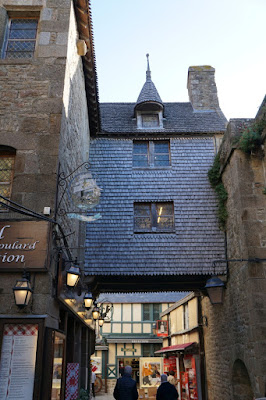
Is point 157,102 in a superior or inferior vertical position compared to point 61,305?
superior

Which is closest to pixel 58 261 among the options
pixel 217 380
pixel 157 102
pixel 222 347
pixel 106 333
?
pixel 222 347

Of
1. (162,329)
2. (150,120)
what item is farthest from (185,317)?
(150,120)

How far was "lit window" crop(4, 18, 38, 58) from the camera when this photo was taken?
7.19 meters

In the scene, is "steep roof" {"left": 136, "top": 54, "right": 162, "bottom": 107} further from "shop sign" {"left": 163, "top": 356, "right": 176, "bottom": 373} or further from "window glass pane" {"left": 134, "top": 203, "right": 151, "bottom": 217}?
"shop sign" {"left": 163, "top": 356, "right": 176, "bottom": 373}

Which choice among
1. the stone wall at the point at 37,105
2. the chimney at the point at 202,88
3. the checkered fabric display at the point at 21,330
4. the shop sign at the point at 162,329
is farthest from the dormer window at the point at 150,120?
the shop sign at the point at 162,329

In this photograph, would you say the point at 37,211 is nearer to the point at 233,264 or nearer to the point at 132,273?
the point at 132,273

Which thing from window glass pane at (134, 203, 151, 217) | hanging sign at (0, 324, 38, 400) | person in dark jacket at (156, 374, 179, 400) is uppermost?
window glass pane at (134, 203, 151, 217)

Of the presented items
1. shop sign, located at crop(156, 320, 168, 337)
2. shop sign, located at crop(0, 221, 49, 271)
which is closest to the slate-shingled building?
shop sign, located at crop(0, 221, 49, 271)

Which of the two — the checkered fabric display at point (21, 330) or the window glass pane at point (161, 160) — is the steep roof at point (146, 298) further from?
the checkered fabric display at point (21, 330)

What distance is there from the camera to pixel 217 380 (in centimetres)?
1012

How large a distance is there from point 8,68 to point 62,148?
6.15ft

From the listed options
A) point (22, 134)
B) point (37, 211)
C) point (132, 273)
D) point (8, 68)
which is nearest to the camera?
point (37, 211)

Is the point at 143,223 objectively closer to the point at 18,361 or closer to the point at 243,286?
the point at 243,286

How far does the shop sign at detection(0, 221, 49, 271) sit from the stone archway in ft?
18.1
